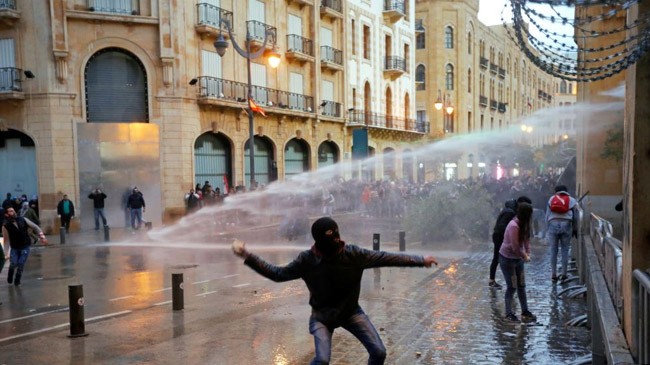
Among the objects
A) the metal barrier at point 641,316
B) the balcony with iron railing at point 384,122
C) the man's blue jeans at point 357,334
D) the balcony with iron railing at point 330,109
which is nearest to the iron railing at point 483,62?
the balcony with iron railing at point 384,122

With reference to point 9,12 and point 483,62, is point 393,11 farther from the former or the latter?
point 9,12

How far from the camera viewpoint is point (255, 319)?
27.0 ft

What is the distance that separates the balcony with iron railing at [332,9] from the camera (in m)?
34.1

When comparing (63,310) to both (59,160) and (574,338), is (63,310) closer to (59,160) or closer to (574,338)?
(574,338)

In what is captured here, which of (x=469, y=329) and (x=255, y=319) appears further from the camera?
(x=255, y=319)

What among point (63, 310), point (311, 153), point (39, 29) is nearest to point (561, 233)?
point (63, 310)

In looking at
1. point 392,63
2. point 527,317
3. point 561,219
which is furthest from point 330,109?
point 527,317

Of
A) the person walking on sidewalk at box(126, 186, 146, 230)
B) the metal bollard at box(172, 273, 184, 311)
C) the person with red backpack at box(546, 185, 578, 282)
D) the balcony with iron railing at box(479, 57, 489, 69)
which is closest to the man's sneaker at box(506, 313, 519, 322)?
the person with red backpack at box(546, 185, 578, 282)

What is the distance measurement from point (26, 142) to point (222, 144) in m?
8.35

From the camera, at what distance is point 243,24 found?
28438mm

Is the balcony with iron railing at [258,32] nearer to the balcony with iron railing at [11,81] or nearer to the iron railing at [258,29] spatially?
the iron railing at [258,29]

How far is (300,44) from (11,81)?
14.9 metres

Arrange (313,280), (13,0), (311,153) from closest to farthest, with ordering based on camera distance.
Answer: (313,280)
(13,0)
(311,153)

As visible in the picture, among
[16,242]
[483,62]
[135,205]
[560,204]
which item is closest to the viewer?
[560,204]
